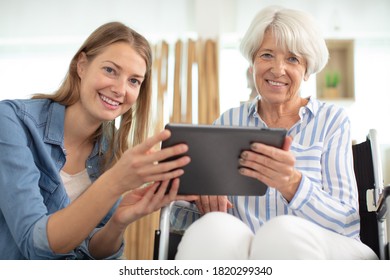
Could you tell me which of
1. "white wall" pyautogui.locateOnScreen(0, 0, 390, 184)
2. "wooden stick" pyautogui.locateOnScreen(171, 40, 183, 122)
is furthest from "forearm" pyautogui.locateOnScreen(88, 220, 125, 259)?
"white wall" pyautogui.locateOnScreen(0, 0, 390, 184)

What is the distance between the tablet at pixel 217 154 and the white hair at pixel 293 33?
0.48 meters

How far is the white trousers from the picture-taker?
916 mm

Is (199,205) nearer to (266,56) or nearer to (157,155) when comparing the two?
(157,155)

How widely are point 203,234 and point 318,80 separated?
2.75 meters

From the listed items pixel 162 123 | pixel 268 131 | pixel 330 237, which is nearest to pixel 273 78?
pixel 268 131

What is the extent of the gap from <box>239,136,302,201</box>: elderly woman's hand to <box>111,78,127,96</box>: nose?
1.66 feet

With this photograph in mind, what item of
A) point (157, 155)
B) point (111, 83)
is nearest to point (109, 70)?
point (111, 83)

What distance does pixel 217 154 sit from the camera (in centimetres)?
105

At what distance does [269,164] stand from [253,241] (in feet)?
0.61

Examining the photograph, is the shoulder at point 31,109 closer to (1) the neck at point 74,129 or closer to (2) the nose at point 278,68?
(1) the neck at point 74,129

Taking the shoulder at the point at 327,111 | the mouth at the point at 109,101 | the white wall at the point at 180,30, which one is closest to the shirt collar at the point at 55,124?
the mouth at the point at 109,101

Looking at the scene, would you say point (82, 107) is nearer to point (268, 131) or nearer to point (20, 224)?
point (20, 224)

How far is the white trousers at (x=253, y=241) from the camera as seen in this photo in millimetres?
916

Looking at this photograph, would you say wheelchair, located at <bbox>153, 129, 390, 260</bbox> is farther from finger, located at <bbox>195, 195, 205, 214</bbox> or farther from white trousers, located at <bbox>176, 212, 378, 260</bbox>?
white trousers, located at <bbox>176, 212, 378, 260</bbox>
